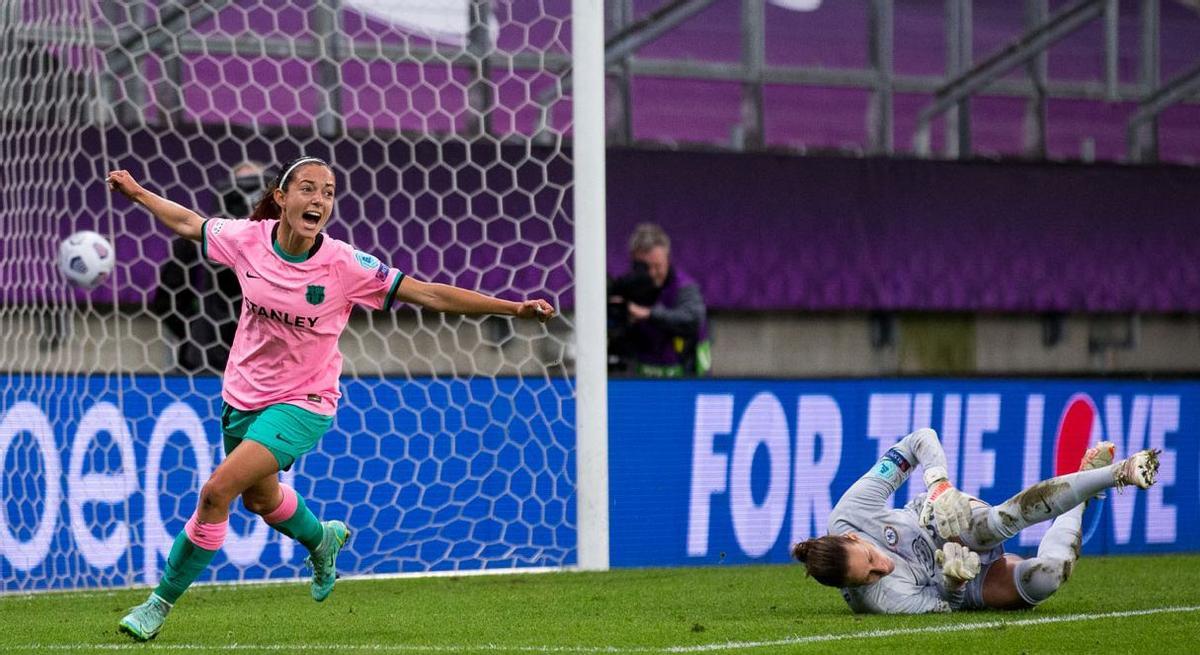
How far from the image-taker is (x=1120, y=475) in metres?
5.93

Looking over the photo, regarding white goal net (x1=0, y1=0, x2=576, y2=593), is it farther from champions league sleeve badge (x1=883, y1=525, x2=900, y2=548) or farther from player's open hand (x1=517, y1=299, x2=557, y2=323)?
player's open hand (x1=517, y1=299, x2=557, y2=323)

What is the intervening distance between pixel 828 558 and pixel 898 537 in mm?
516

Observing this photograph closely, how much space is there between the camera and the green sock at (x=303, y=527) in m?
6.51

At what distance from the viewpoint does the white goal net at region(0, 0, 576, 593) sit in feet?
27.2

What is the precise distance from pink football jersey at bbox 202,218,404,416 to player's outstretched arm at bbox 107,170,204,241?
0.05 meters

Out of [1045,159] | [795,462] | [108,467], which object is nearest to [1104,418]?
[795,462]

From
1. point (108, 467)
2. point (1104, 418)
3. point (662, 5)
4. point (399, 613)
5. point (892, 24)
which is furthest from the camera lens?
point (892, 24)

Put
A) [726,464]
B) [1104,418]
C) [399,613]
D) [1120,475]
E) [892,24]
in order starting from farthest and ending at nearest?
[892,24] → [1104,418] → [726,464] → [399,613] → [1120,475]

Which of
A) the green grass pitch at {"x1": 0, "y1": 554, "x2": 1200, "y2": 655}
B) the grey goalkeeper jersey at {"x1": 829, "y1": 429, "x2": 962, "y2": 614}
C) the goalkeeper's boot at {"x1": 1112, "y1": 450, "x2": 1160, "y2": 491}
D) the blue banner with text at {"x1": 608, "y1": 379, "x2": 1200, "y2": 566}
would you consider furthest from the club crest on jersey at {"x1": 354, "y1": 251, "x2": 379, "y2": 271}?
the blue banner with text at {"x1": 608, "y1": 379, "x2": 1200, "y2": 566}

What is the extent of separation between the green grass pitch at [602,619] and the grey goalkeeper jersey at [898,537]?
11cm

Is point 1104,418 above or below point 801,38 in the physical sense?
below

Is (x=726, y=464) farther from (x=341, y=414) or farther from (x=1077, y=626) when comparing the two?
(x=1077, y=626)

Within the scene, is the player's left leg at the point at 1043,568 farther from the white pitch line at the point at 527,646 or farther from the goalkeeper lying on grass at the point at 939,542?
the white pitch line at the point at 527,646

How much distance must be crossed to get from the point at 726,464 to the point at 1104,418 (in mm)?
2285
